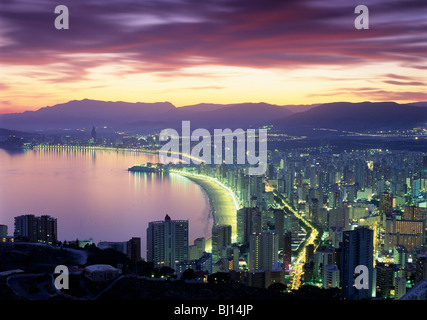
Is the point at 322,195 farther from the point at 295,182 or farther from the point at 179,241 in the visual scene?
the point at 179,241

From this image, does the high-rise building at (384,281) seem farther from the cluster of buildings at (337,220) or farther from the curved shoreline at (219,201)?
the curved shoreline at (219,201)

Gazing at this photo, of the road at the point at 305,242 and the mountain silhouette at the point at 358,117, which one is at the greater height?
the mountain silhouette at the point at 358,117

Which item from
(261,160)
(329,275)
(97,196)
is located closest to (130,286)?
(329,275)

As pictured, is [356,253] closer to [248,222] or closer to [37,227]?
[248,222]


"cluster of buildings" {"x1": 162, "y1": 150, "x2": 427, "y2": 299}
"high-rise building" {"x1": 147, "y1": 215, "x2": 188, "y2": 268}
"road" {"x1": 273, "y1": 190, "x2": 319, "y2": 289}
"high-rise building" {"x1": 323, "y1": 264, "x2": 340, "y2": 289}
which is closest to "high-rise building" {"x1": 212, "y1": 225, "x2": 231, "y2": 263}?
"cluster of buildings" {"x1": 162, "y1": 150, "x2": 427, "y2": 299}

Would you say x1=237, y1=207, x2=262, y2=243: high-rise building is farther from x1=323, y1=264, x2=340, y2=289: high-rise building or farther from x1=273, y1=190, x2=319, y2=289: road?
x1=323, y1=264, x2=340, y2=289: high-rise building

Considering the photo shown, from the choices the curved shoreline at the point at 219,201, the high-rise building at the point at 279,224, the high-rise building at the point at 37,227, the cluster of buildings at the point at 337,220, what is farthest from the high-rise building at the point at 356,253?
the high-rise building at the point at 37,227
